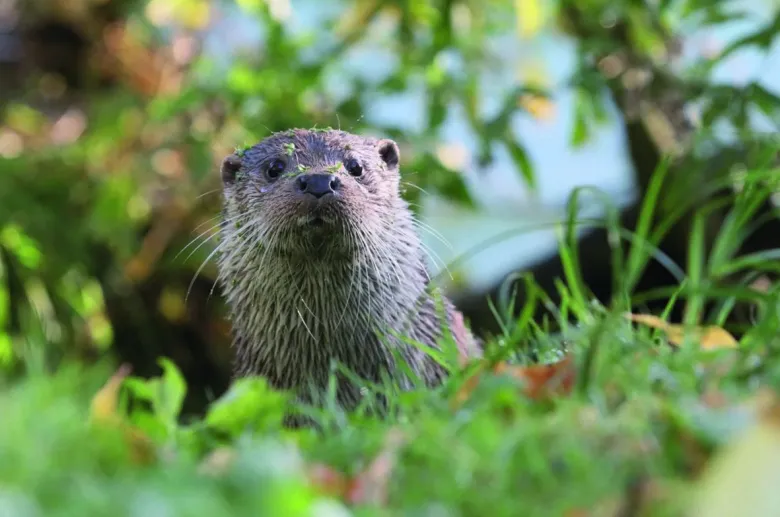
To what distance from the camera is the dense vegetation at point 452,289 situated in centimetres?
93

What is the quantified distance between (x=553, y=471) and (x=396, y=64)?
11.6 ft

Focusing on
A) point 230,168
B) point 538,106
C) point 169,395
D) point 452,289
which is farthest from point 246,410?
point 452,289

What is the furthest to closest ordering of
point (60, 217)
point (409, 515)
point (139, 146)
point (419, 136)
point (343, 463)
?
point (139, 146), point (60, 217), point (419, 136), point (343, 463), point (409, 515)

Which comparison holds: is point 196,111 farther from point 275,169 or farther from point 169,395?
point 169,395

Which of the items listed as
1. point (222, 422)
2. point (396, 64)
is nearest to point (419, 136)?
point (396, 64)

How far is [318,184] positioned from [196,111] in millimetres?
2844

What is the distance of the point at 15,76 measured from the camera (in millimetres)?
6098

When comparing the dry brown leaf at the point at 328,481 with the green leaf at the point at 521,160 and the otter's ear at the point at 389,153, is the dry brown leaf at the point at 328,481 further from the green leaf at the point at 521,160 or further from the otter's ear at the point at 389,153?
the green leaf at the point at 521,160

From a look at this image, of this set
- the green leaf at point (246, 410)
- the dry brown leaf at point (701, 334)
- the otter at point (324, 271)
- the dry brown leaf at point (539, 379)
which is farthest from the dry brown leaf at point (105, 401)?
the dry brown leaf at point (701, 334)

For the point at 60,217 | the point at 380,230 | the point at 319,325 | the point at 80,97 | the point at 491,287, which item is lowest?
the point at 491,287

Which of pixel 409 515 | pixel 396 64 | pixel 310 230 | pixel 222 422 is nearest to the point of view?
pixel 409 515

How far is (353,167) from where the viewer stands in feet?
7.41

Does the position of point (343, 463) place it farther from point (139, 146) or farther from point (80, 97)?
point (80, 97)

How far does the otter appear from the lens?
83.2 inches
